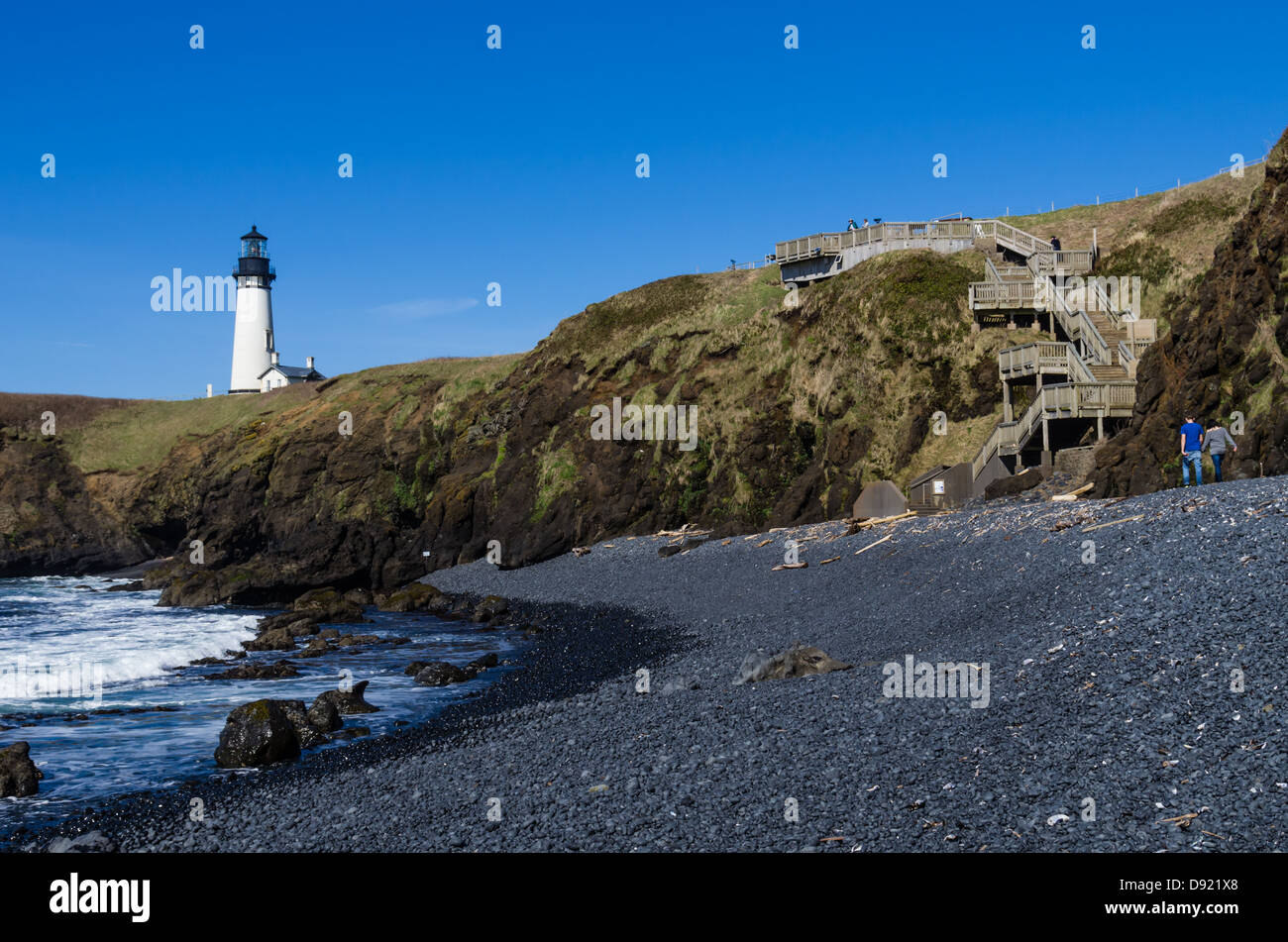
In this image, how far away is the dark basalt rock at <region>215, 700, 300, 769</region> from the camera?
17.1 metres

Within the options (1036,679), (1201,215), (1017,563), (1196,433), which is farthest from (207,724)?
(1201,215)

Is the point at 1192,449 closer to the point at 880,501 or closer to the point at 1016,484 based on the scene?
the point at 1016,484

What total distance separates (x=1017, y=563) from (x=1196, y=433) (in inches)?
233

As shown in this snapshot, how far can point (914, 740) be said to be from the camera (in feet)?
40.8

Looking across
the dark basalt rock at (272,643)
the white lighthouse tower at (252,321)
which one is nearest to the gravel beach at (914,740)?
the dark basalt rock at (272,643)

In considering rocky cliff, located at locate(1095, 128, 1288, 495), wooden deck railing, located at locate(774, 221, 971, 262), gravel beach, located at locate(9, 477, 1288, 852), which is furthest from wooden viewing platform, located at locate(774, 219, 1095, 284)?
gravel beach, located at locate(9, 477, 1288, 852)

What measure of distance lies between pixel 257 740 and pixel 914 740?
11191 mm

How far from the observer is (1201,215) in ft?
157

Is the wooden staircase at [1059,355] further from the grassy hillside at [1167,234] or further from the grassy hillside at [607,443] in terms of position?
the grassy hillside at [1167,234]

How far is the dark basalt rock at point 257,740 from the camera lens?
56.1 ft

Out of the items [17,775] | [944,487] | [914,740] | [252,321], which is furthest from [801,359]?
[252,321]

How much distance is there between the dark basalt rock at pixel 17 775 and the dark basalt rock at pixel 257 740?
274 centimetres

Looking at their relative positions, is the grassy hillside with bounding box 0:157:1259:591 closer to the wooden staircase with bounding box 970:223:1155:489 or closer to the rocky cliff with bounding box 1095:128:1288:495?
the wooden staircase with bounding box 970:223:1155:489
